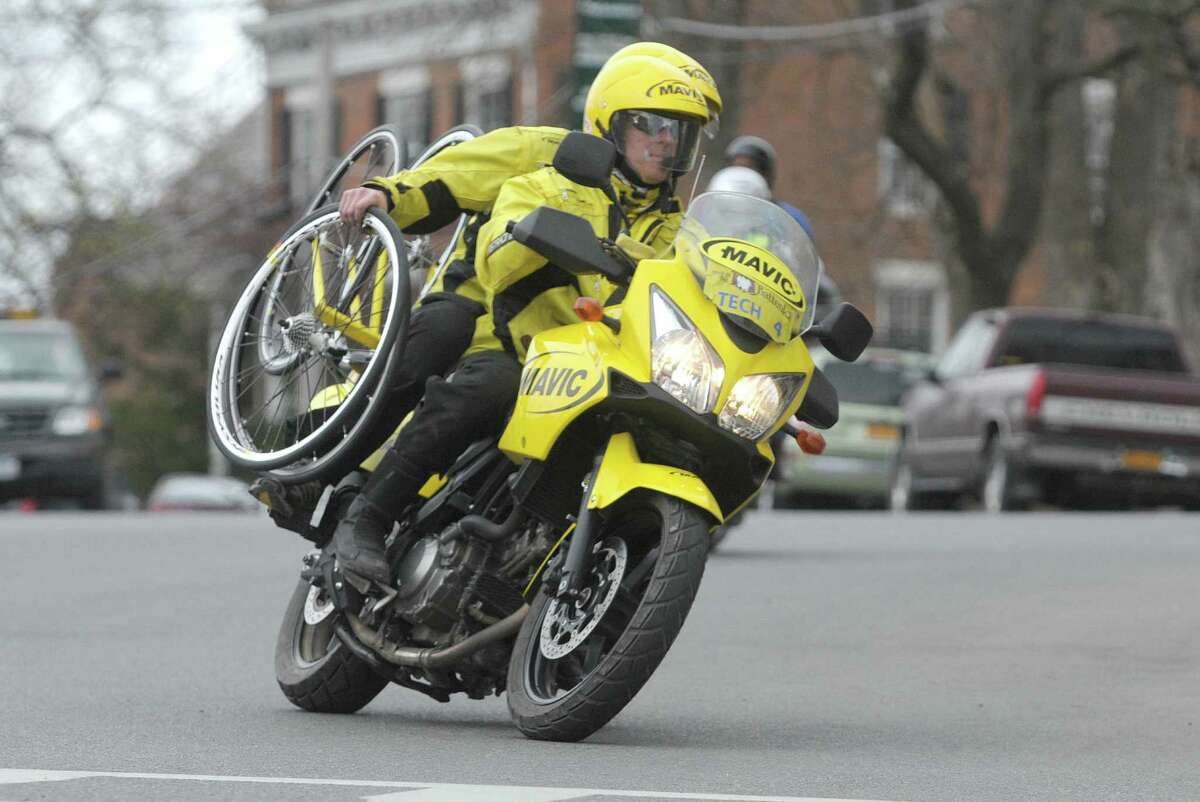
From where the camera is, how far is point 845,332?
25.5 feet

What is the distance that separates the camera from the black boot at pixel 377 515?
7.90m

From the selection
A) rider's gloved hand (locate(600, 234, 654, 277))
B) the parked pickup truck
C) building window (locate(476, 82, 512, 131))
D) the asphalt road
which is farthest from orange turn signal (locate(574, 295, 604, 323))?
building window (locate(476, 82, 512, 131))

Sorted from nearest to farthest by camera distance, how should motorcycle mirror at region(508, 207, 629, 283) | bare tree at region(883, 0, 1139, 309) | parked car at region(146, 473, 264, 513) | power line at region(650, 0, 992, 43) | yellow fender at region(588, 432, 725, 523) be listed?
yellow fender at region(588, 432, 725, 523)
motorcycle mirror at region(508, 207, 629, 283)
power line at region(650, 0, 992, 43)
bare tree at region(883, 0, 1139, 309)
parked car at region(146, 473, 264, 513)

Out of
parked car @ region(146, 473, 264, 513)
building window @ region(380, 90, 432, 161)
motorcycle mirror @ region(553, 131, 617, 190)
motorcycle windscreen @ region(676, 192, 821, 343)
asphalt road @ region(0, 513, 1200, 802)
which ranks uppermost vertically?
motorcycle mirror @ region(553, 131, 617, 190)

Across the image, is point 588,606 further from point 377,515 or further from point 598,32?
point 598,32

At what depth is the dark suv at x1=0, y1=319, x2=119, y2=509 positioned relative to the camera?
1003 inches

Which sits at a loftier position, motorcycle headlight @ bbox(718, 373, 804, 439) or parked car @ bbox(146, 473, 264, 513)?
motorcycle headlight @ bbox(718, 373, 804, 439)

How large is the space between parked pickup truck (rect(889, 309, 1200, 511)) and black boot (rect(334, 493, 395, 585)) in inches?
583

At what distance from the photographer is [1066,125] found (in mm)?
34125

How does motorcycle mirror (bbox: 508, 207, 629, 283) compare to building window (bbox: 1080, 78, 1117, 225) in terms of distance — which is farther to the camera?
building window (bbox: 1080, 78, 1117, 225)

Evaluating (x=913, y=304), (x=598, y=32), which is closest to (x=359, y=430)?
(x=598, y=32)

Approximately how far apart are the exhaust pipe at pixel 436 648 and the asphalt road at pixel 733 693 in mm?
219

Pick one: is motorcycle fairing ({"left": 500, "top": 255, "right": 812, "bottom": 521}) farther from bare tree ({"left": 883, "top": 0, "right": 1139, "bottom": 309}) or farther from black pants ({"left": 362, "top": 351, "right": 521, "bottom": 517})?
bare tree ({"left": 883, "top": 0, "right": 1139, "bottom": 309})

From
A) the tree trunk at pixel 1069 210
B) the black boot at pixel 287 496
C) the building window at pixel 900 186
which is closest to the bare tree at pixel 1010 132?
the tree trunk at pixel 1069 210
